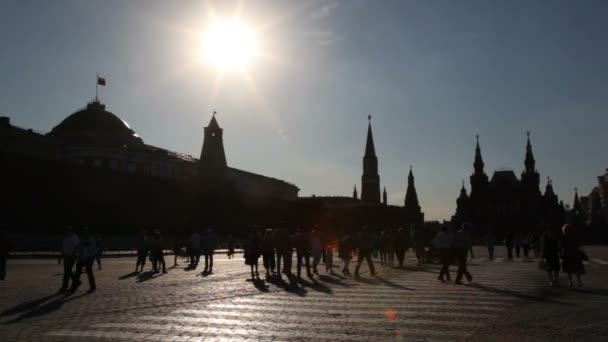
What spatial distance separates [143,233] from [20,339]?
1640 cm

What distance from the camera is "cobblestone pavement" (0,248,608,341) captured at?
9.20 meters

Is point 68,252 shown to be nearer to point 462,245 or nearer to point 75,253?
point 75,253

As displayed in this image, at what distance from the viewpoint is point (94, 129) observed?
91.4m

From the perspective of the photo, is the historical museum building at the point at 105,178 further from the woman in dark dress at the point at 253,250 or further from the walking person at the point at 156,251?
the woman in dark dress at the point at 253,250

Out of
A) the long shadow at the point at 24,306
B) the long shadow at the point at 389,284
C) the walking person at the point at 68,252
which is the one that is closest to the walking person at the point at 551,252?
the long shadow at the point at 389,284

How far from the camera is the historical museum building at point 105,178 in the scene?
55.4 meters

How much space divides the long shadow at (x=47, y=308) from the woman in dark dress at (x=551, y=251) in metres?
12.5

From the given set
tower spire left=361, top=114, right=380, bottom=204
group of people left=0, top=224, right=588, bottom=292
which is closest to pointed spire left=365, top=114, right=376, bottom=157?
tower spire left=361, top=114, right=380, bottom=204

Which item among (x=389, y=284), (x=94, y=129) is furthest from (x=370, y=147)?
(x=389, y=284)

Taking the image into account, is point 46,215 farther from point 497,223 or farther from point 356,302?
point 497,223

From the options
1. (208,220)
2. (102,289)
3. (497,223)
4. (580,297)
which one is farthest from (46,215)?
(497,223)

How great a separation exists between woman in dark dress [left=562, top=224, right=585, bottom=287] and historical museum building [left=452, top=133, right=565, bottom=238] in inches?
3957

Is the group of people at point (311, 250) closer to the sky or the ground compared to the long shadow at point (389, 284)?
closer to the sky

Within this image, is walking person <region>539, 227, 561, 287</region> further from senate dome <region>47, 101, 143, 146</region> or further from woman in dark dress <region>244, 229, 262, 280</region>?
senate dome <region>47, 101, 143, 146</region>
